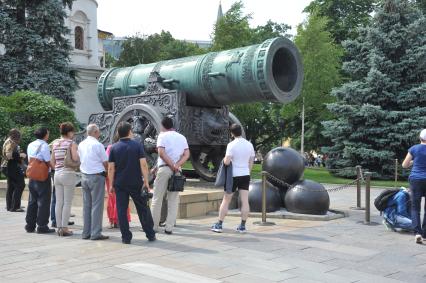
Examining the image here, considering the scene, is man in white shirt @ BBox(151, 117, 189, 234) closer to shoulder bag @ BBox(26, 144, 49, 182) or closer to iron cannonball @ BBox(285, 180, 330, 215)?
shoulder bag @ BBox(26, 144, 49, 182)

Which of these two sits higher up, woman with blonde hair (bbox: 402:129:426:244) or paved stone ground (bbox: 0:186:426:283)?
woman with blonde hair (bbox: 402:129:426:244)

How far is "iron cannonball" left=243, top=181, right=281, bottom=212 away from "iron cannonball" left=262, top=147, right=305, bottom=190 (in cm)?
23

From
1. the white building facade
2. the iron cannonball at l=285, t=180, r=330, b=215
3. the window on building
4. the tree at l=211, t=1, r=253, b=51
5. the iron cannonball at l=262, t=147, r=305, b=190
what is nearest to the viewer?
the iron cannonball at l=285, t=180, r=330, b=215

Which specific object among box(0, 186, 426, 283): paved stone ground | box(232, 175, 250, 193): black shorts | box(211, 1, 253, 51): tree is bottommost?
box(0, 186, 426, 283): paved stone ground

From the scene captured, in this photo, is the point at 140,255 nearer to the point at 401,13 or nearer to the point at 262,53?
the point at 262,53

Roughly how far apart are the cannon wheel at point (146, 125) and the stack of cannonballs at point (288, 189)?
2248 millimetres

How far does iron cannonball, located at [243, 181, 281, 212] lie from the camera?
9.34 m

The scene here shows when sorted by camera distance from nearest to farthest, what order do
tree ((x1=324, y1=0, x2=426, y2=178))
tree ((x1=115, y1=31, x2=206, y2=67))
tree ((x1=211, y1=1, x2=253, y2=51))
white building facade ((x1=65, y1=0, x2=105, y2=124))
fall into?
tree ((x1=324, y1=0, x2=426, y2=178)), tree ((x1=211, y1=1, x2=253, y2=51)), white building facade ((x1=65, y1=0, x2=105, y2=124)), tree ((x1=115, y1=31, x2=206, y2=67))

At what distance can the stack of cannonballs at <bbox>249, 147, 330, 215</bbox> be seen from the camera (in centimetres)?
905

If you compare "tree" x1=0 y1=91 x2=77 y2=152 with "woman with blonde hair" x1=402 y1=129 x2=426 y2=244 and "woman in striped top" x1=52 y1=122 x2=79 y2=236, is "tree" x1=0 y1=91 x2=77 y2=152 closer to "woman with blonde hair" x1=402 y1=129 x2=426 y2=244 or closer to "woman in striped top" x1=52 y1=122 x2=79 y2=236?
"woman in striped top" x1=52 y1=122 x2=79 y2=236

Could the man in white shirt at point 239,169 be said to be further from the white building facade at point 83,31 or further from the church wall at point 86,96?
the white building facade at point 83,31

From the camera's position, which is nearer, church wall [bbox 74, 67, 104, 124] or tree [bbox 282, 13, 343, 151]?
tree [bbox 282, 13, 343, 151]

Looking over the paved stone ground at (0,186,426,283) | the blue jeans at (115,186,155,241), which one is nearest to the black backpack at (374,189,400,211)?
the paved stone ground at (0,186,426,283)

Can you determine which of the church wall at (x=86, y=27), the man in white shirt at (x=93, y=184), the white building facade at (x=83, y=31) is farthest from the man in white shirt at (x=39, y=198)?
the church wall at (x=86, y=27)
